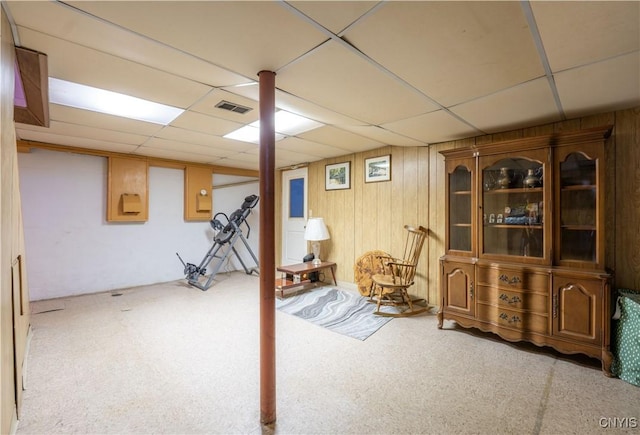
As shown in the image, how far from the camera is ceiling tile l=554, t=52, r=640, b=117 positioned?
5.90 ft

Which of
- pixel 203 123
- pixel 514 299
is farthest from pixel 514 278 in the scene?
pixel 203 123

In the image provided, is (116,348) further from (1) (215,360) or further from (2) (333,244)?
(2) (333,244)

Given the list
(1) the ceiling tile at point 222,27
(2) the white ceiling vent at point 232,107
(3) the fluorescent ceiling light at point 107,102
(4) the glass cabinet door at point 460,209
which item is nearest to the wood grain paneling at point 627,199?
(4) the glass cabinet door at point 460,209

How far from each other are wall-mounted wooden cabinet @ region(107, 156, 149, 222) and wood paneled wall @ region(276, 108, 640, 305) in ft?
8.49

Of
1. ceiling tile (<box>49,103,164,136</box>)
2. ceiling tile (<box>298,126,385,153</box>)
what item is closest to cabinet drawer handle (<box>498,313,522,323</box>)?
ceiling tile (<box>298,126,385,153</box>)

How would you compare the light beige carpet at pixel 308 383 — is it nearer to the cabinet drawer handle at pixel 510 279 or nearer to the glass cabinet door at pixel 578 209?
Answer: the cabinet drawer handle at pixel 510 279

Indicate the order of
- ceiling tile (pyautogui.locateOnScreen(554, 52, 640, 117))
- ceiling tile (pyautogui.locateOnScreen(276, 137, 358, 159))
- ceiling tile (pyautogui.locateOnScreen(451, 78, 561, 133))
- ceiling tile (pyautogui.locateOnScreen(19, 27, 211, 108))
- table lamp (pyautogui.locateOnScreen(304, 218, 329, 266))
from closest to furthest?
ceiling tile (pyautogui.locateOnScreen(19, 27, 211, 108)) → ceiling tile (pyautogui.locateOnScreen(554, 52, 640, 117)) → ceiling tile (pyautogui.locateOnScreen(451, 78, 561, 133)) → ceiling tile (pyautogui.locateOnScreen(276, 137, 358, 159)) → table lamp (pyautogui.locateOnScreen(304, 218, 329, 266))

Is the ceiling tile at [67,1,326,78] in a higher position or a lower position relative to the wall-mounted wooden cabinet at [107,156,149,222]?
higher

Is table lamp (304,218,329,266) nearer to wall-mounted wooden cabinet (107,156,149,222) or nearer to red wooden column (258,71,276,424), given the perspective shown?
wall-mounted wooden cabinet (107,156,149,222)

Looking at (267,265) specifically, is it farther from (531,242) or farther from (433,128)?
(531,242)

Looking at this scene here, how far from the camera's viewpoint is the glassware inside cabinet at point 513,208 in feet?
9.15

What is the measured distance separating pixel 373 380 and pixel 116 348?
2417 millimetres

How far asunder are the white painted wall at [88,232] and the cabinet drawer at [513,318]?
16.8ft

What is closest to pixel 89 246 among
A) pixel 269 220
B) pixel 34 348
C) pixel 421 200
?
Answer: pixel 34 348
